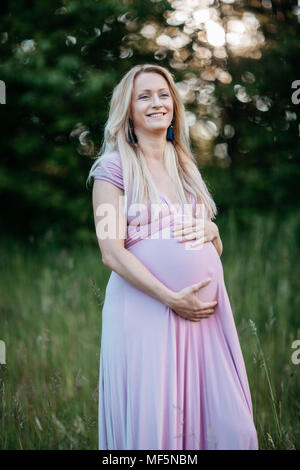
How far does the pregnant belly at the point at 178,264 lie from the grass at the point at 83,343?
13.5 inches

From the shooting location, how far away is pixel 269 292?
4.23m

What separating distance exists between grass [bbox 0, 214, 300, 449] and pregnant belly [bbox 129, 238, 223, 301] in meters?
0.34

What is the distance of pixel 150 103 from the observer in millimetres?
2188

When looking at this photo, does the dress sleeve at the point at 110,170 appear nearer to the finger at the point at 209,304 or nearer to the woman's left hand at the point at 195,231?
the woman's left hand at the point at 195,231

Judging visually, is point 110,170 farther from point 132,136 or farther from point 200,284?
point 200,284

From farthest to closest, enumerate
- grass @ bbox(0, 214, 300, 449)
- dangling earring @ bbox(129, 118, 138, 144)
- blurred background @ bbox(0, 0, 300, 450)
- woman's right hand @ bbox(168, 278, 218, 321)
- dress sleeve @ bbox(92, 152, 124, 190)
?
blurred background @ bbox(0, 0, 300, 450) → grass @ bbox(0, 214, 300, 449) → dangling earring @ bbox(129, 118, 138, 144) → dress sleeve @ bbox(92, 152, 124, 190) → woman's right hand @ bbox(168, 278, 218, 321)

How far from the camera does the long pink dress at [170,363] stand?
1944 millimetres

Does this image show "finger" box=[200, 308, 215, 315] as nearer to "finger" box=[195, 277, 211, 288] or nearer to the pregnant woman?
the pregnant woman

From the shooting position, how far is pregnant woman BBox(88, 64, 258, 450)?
1947 mm

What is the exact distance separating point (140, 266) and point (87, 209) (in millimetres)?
4946

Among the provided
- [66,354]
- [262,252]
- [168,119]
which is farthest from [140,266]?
[262,252]

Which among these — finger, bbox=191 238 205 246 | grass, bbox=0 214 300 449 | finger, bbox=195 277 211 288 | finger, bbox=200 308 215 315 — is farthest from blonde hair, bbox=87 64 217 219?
grass, bbox=0 214 300 449

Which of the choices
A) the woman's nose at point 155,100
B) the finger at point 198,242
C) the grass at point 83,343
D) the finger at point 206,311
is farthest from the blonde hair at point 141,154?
the grass at point 83,343

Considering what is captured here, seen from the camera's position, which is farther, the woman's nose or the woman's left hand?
the woman's nose
